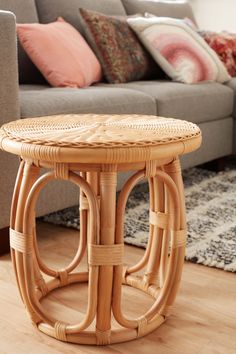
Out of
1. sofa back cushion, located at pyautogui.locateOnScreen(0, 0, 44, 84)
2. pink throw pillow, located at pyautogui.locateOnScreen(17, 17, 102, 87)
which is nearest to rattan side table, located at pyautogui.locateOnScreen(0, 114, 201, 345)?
pink throw pillow, located at pyautogui.locateOnScreen(17, 17, 102, 87)

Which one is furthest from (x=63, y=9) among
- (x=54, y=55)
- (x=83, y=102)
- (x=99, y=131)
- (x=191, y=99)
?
(x=99, y=131)

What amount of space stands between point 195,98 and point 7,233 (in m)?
1.13

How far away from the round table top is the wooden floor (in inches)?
15.9

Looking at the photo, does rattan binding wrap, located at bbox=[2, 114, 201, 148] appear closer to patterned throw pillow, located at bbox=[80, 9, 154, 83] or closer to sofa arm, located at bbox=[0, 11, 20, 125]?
sofa arm, located at bbox=[0, 11, 20, 125]

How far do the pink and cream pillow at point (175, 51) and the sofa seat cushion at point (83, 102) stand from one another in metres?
0.48

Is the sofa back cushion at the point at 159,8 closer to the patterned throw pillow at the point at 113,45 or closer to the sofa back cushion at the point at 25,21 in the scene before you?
the patterned throw pillow at the point at 113,45

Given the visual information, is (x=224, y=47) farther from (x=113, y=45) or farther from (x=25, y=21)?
(x=25, y=21)

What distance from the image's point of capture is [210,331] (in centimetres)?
114

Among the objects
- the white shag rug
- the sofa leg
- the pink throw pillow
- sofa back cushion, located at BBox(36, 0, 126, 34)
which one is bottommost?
the white shag rug

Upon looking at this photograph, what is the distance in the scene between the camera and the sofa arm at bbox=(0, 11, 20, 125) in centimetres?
138

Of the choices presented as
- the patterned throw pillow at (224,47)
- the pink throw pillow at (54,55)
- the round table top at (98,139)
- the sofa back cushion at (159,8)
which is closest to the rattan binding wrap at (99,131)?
the round table top at (98,139)

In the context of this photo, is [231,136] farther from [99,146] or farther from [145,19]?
[99,146]

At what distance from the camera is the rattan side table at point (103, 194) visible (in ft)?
3.16

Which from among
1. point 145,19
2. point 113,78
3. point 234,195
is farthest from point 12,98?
point 145,19
